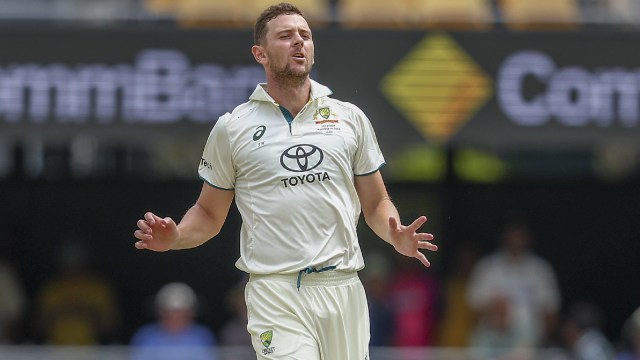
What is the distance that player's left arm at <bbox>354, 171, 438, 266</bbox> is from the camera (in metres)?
5.58

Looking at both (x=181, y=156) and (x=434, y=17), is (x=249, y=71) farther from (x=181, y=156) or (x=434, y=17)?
(x=181, y=156)

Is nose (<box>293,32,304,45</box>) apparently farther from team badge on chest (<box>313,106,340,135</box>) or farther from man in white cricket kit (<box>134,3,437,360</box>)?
team badge on chest (<box>313,106,340,135</box>)

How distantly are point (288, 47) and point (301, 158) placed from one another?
0.48 meters

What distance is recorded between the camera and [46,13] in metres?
11.7

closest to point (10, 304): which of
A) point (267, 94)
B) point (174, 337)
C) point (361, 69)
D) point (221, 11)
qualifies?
point (174, 337)

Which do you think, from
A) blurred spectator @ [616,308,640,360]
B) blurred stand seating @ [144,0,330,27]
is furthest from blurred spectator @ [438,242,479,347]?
blurred stand seating @ [144,0,330,27]

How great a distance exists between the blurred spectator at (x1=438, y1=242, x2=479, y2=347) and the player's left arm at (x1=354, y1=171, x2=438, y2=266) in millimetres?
7089

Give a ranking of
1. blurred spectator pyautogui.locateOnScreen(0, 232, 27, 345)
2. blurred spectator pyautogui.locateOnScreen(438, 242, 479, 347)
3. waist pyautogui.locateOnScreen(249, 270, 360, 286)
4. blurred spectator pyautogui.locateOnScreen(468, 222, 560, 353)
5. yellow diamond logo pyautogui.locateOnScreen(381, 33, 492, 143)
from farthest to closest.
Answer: blurred spectator pyautogui.locateOnScreen(0, 232, 27, 345), blurred spectator pyautogui.locateOnScreen(438, 242, 479, 347), blurred spectator pyautogui.locateOnScreen(468, 222, 560, 353), yellow diamond logo pyautogui.locateOnScreen(381, 33, 492, 143), waist pyautogui.locateOnScreen(249, 270, 360, 286)

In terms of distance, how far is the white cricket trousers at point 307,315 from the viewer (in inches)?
215

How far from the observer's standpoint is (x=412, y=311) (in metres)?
12.8

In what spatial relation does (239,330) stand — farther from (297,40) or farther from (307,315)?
(297,40)

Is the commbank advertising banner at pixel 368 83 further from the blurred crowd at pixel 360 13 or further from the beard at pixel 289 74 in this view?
the beard at pixel 289 74

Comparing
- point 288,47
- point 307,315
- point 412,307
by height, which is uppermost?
point 288,47

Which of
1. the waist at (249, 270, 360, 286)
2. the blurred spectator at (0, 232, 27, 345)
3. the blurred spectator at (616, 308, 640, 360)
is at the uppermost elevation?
the waist at (249, 270, 360, 286)
